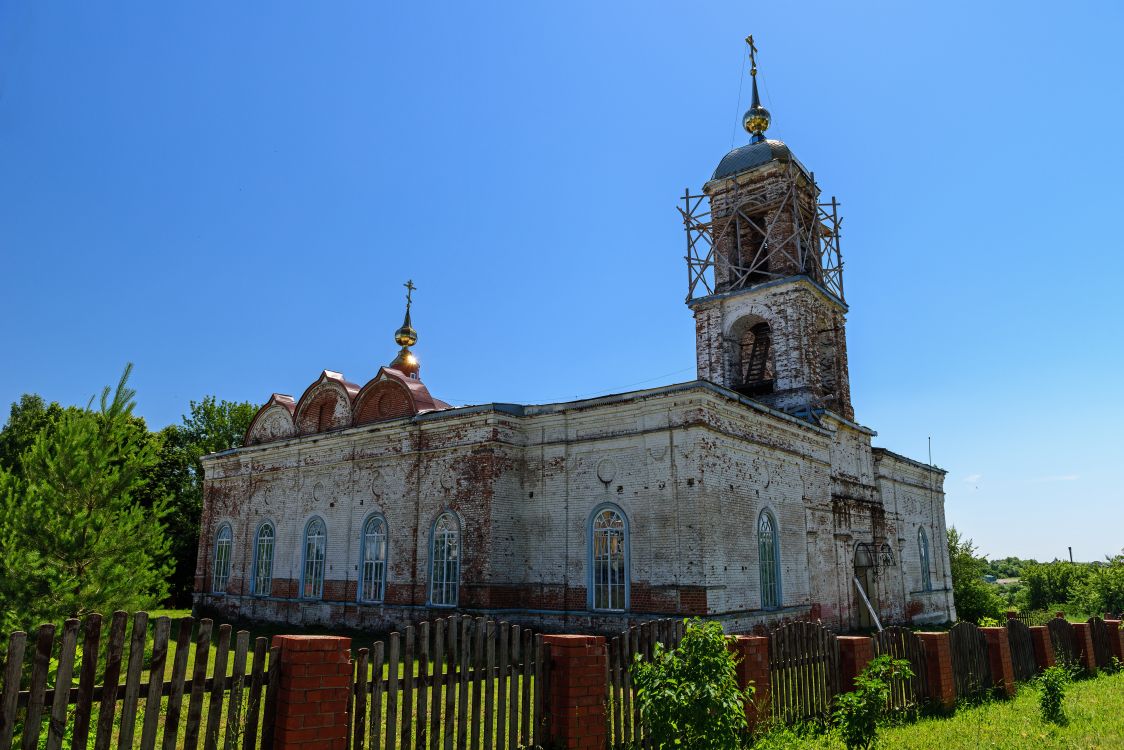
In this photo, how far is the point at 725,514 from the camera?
Result: 1512 cm

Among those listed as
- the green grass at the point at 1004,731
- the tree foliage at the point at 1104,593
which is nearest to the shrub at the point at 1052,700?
the green grass at the point at 1004,731

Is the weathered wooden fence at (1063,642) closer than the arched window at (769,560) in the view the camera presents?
Yes

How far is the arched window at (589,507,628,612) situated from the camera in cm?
1512

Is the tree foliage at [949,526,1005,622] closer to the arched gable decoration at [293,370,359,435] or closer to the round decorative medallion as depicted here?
the round decorative medallion

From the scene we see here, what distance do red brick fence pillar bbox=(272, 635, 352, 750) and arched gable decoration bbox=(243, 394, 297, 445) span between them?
58.1 ft

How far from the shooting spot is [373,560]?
60.6ft

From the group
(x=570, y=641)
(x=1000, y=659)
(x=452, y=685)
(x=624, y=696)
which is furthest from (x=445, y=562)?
(x=452, y=685)

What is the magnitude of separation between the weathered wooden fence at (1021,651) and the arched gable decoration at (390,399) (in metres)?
12.9

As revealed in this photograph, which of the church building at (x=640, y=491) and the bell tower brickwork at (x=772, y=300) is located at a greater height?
the bell tower brickwork at (x=772, y=300)

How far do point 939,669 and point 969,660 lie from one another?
46.8 inches

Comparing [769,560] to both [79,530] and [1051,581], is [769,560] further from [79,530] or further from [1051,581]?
[1051,581]

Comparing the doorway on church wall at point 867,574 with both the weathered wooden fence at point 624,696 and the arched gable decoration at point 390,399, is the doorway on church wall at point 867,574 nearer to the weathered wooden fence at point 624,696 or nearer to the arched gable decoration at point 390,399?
the arched gable decoration at point 390,399

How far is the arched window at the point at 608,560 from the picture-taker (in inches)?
595

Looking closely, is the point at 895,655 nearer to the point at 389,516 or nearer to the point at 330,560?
the point at 389,516
